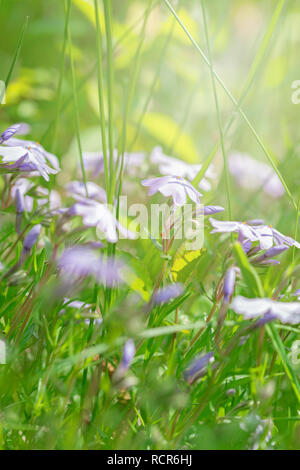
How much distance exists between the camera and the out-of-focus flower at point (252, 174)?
86.4 inches

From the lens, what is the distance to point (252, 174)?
223 cm

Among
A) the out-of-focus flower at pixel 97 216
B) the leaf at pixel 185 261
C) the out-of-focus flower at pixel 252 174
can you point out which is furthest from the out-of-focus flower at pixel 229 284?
the out-of-focus flower at pixel 252 174

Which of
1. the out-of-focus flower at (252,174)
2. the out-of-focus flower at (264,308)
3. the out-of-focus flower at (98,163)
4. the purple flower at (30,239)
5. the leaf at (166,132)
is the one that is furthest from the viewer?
the leaf at (166,132)

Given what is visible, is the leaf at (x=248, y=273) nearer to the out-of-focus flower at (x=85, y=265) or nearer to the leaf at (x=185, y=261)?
the out-of-focus flower at (x=85, y=265)

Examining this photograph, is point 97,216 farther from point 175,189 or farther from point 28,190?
point 28,190

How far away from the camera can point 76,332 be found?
985mm

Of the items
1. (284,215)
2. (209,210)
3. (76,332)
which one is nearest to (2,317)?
(76,332)

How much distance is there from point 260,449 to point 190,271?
1.27ft

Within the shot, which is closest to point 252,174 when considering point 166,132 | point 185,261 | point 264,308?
point 166,132

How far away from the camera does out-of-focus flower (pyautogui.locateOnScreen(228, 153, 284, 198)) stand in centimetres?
219

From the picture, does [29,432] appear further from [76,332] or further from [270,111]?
[270,111]

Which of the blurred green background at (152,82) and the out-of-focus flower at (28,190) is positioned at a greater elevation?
the blurred green background at (152,82)

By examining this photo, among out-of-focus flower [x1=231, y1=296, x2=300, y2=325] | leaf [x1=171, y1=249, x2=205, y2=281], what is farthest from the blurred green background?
out-of-focus flower [x1=231, y1=296, x2=300, y2=325]

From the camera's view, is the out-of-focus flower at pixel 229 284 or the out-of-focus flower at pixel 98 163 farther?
the out-of-focus flower at pixel 98 163
